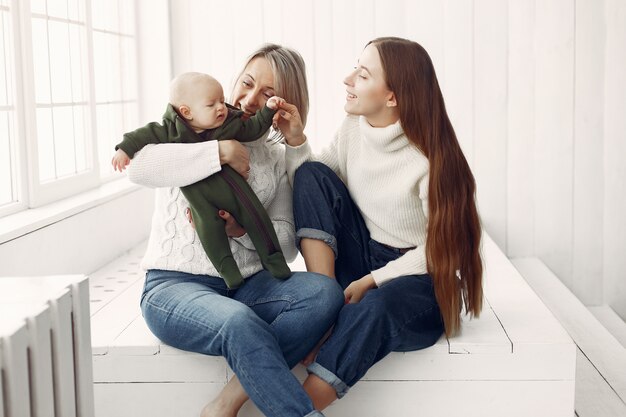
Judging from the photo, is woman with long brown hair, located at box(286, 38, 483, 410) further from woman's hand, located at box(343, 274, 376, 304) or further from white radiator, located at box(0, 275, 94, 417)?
white radiator, located at box(0, 275, 94, 417)

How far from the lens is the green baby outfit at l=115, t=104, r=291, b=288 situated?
210 cm

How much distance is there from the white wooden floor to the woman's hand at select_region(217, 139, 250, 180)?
A: 3.75 ft

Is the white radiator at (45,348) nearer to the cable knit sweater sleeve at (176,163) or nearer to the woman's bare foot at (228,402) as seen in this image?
the woman's bare foot at (228,402)

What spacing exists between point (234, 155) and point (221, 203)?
0.40ft

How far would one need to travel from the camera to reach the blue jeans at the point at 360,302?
1991 mm

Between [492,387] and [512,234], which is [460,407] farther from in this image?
[512,234]

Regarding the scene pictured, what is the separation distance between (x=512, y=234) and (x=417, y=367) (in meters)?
1.98

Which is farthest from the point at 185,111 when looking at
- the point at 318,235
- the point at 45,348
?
the point at 45,348

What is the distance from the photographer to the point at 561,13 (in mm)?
3812

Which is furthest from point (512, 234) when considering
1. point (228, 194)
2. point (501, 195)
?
point (228, 194)

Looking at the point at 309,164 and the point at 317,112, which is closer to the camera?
the point at 309,164

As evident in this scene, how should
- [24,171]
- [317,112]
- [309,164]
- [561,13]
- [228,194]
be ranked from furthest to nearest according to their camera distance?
[317,112], [561,13], [24,171], [309,164], [228,194]

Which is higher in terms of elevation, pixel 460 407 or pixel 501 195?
pixel 501 195

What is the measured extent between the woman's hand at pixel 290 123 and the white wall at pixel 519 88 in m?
1.75
